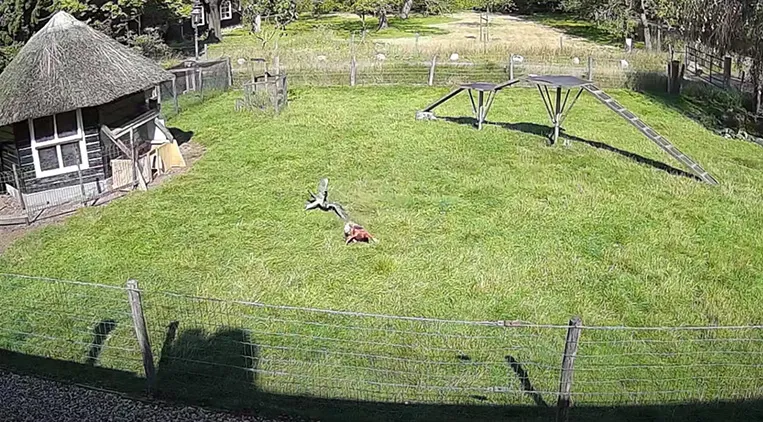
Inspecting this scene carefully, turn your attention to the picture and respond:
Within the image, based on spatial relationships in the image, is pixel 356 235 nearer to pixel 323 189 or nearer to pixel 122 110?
pixel 323 189

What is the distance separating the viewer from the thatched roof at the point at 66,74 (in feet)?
35.9

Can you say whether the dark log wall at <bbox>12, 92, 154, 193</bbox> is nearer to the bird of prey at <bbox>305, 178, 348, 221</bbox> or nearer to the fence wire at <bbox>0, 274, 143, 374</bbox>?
the fence wire at <bbox>0, 274, 143, 374</bbox>

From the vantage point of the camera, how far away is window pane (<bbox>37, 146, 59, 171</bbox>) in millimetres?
11484

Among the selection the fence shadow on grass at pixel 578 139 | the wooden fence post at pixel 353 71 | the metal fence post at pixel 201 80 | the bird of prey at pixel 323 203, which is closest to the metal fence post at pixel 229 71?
the metal fence post at pixel 201 80

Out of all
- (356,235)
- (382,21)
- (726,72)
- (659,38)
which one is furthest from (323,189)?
(382,21)

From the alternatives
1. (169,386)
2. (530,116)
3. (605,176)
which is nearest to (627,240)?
(605,176)

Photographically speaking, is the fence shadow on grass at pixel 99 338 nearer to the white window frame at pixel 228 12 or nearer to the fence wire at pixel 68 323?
the fence wire at pixel 68 323

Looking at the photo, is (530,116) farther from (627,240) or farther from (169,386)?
(169,386)

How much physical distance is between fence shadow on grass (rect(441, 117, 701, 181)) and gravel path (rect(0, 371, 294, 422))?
33.5 feet

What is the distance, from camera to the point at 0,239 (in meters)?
10.2

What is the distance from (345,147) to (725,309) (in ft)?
28.7

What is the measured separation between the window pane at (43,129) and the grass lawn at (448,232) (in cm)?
161

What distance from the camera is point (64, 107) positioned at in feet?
36.1

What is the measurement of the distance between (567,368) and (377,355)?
78.4 inches
